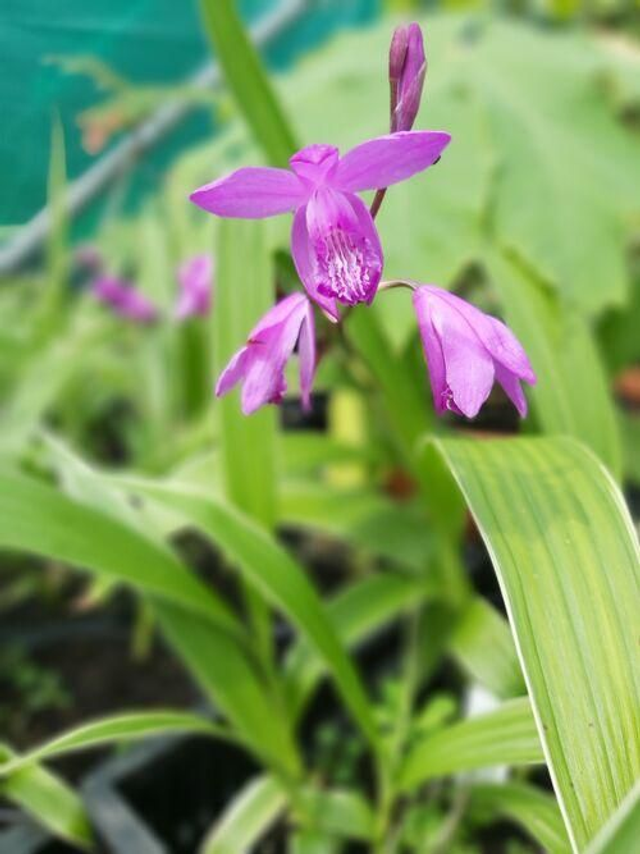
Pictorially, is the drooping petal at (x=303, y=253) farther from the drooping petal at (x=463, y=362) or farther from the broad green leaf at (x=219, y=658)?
the broad green leaf at (x=219, y=658)

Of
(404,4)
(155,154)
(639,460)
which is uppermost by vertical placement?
(404,4)

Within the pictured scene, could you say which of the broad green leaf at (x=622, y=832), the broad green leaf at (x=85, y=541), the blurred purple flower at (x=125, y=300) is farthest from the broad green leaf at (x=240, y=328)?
the blurred purple flower at (x=125, y=300)

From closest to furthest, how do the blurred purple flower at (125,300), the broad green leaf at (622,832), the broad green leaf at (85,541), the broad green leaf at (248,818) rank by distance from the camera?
1. the broad green leaf at (622,832)
2. the broad green leaf at (85,541)
3. the broad green leaf at (248,818)
4. the blurred purple flower at (125,300)

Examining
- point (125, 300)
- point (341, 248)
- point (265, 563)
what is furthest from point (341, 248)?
point (125, 300)

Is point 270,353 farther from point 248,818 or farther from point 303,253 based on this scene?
point 248,818

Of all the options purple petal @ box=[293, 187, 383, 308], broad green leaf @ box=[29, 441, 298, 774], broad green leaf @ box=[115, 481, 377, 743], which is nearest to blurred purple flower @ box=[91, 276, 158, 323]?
broad green leaf @ box=[29, 441, 298, 774]

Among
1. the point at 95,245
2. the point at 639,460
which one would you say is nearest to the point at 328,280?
the point at 639,460

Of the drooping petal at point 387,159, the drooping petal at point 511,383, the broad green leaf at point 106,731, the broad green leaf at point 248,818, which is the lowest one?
the broad green leaf at point 248,818

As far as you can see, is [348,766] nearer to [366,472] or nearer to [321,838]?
[321,838]
